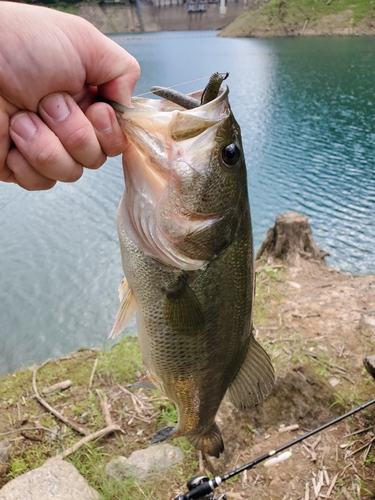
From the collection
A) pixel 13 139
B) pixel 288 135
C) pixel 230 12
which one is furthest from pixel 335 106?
pixel 230 12

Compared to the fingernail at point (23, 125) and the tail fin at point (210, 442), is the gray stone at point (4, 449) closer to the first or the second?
the tail fin at point (210, 442)

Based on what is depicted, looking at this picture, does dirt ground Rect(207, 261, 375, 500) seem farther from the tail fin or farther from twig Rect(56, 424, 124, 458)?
the tail fin

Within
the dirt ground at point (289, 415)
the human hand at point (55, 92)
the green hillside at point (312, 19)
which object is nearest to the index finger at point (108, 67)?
the human hand at point (55, 92)

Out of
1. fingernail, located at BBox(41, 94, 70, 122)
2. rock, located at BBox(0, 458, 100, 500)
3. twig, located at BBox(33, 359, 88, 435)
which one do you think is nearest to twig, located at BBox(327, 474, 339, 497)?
rock, located at BBox(0, 458, 100, 500)

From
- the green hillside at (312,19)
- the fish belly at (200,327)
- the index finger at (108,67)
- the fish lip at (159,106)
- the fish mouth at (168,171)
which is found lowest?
the fish belly at (200,327)

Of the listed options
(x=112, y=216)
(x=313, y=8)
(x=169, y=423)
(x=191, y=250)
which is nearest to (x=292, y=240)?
(x=169, y=423)

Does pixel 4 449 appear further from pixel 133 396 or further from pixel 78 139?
pixel 78 139

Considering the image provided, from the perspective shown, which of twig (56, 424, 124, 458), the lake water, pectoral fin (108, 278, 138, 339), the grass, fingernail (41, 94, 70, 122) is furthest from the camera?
the grass
